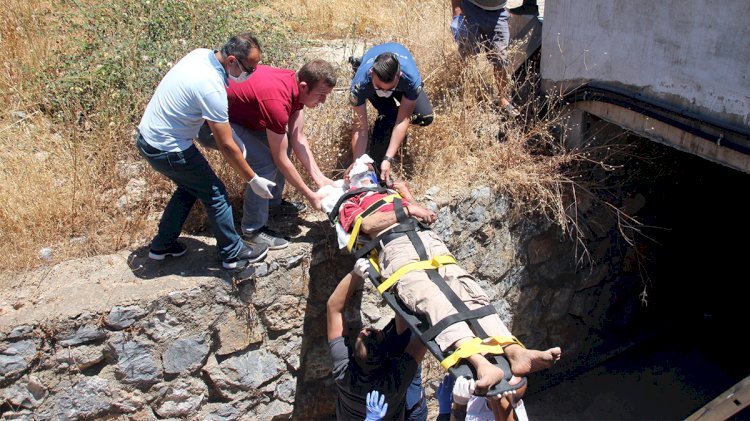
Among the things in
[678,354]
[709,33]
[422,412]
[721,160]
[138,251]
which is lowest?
[678,354]

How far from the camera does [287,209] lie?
495 centimetres

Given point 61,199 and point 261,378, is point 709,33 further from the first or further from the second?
point 61,199

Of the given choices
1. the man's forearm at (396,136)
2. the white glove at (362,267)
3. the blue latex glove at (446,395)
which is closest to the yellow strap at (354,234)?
the white glove at (362,267)

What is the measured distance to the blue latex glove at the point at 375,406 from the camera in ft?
→ 12.9

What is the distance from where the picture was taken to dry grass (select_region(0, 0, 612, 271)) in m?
4.52

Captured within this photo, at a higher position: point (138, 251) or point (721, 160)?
point (721, 160)

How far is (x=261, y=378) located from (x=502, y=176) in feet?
7.95

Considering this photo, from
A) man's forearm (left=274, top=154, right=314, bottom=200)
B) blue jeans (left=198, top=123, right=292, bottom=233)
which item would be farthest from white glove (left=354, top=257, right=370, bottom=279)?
blue jeans (left=198, top=123, right=292, bottom=233)

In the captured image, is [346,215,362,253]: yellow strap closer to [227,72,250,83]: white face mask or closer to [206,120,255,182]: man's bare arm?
[206,120,255,182]: man's bare arm

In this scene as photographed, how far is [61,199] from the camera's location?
178 inches

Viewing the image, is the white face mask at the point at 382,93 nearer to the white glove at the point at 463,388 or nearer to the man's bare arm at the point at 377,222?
the man's bare arm at the point at 377,222

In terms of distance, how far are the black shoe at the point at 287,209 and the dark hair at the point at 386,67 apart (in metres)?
1.13

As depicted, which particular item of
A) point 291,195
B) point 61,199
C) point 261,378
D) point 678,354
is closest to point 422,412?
point 261,378

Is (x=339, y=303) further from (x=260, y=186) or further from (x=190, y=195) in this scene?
(x=190, y=195)
